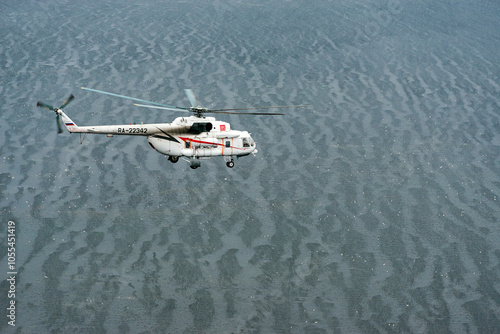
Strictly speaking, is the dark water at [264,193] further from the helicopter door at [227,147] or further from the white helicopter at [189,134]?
the white helicopter at [189,134]

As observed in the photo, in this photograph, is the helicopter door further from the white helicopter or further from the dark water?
the dark water

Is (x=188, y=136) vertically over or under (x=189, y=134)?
under

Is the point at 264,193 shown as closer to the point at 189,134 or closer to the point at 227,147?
the point at 227,147

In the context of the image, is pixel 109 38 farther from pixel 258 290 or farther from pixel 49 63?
pixel 258 290

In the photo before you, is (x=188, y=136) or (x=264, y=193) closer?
(x=188, y=136)

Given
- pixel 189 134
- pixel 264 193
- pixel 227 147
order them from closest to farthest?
pixel 189 134, pixel 227 147, pixel 264 193

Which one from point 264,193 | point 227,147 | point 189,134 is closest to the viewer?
point 189,134

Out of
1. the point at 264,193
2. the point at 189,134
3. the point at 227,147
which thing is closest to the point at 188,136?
the point at 189,134

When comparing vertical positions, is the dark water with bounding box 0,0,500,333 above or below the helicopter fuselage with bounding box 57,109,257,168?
below

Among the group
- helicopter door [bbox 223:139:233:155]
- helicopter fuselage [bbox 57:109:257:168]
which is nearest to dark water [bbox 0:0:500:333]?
helicopter door [bbox 223:139:233:155]
